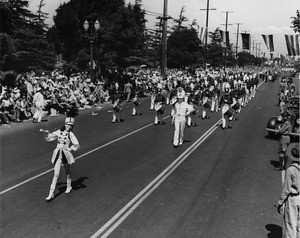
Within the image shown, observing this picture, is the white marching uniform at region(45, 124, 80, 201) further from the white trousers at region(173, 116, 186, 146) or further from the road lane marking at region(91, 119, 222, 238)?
the white trousers at region(173, 116, 186, 146)

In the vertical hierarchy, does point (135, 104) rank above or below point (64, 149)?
below

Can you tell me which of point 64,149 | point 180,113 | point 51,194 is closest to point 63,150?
point 64,149

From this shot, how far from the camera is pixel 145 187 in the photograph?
998 cm

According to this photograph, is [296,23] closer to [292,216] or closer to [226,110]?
[226,110]

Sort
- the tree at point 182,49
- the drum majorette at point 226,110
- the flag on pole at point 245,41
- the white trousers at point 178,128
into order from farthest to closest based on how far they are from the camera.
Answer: the tree at point 182,49 → the flag on pole at point 245,41 → the drum majorette at point 226,110 → the white trousers at point 178,128

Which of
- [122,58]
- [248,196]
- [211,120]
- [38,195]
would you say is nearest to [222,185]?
[248,196]

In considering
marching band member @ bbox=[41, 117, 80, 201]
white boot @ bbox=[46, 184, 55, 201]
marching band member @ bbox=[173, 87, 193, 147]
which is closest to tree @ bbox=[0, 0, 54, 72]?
marching band member @ bbox=[173, 87, 193, 147]

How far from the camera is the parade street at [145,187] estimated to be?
7.51 metres

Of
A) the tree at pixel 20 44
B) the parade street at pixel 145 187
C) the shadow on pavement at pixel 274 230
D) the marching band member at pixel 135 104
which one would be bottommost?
the parade street at pixel 145 187

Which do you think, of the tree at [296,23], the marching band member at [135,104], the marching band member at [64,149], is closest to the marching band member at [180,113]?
the marching band member at [64,149]

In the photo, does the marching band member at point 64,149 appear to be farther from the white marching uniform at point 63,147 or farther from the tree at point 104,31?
the tree at point 104,31

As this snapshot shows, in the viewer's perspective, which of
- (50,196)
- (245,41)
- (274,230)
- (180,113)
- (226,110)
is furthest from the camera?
(245,41)

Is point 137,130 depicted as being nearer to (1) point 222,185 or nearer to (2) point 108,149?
(2) point 108,149

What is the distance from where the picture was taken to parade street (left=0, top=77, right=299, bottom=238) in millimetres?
7509
